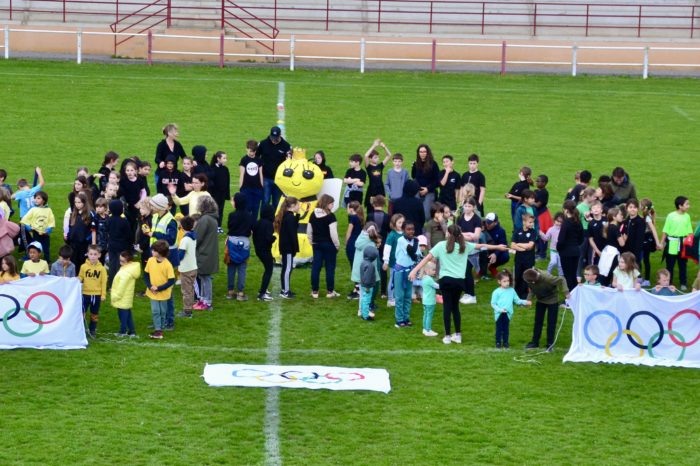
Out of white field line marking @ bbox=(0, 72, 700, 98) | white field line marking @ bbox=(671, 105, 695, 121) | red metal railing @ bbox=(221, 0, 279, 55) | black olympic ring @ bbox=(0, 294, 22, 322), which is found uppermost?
red metal railing @ bbox=(221, 0, 279, 55)

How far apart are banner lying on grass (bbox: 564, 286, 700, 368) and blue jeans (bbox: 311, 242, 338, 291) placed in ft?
14.1

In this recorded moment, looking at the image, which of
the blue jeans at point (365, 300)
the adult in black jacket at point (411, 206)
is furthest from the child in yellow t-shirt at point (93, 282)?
the adult in black jacket at point (411, 206)

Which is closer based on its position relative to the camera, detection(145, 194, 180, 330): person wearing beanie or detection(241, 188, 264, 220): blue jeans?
detection(145, 194, 180, 330): person wearing beanie

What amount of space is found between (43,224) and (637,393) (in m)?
10.3

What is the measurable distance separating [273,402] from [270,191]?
9.43 metres

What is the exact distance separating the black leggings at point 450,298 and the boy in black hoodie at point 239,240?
11.3ft

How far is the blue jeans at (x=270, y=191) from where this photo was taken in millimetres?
24766

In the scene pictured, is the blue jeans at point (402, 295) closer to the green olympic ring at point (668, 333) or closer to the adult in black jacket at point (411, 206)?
the adult in black jacket at point (411, 206)

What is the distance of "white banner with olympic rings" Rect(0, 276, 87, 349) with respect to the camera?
17.5 m

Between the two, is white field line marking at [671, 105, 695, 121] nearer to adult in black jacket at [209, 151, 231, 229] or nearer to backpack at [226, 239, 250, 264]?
adult in black jacket at [209, 151, 231, 229]

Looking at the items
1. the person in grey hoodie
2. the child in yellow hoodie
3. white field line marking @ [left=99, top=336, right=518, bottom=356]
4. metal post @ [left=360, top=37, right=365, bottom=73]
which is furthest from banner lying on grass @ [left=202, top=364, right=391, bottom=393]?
metal post @ [left=360, top=37, right=365, bottom=73]

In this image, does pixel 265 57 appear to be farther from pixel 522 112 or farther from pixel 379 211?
pixel 379 211

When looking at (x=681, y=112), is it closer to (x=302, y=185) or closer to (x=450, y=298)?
(x=302, y=185)

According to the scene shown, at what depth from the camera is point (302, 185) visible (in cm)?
2269
